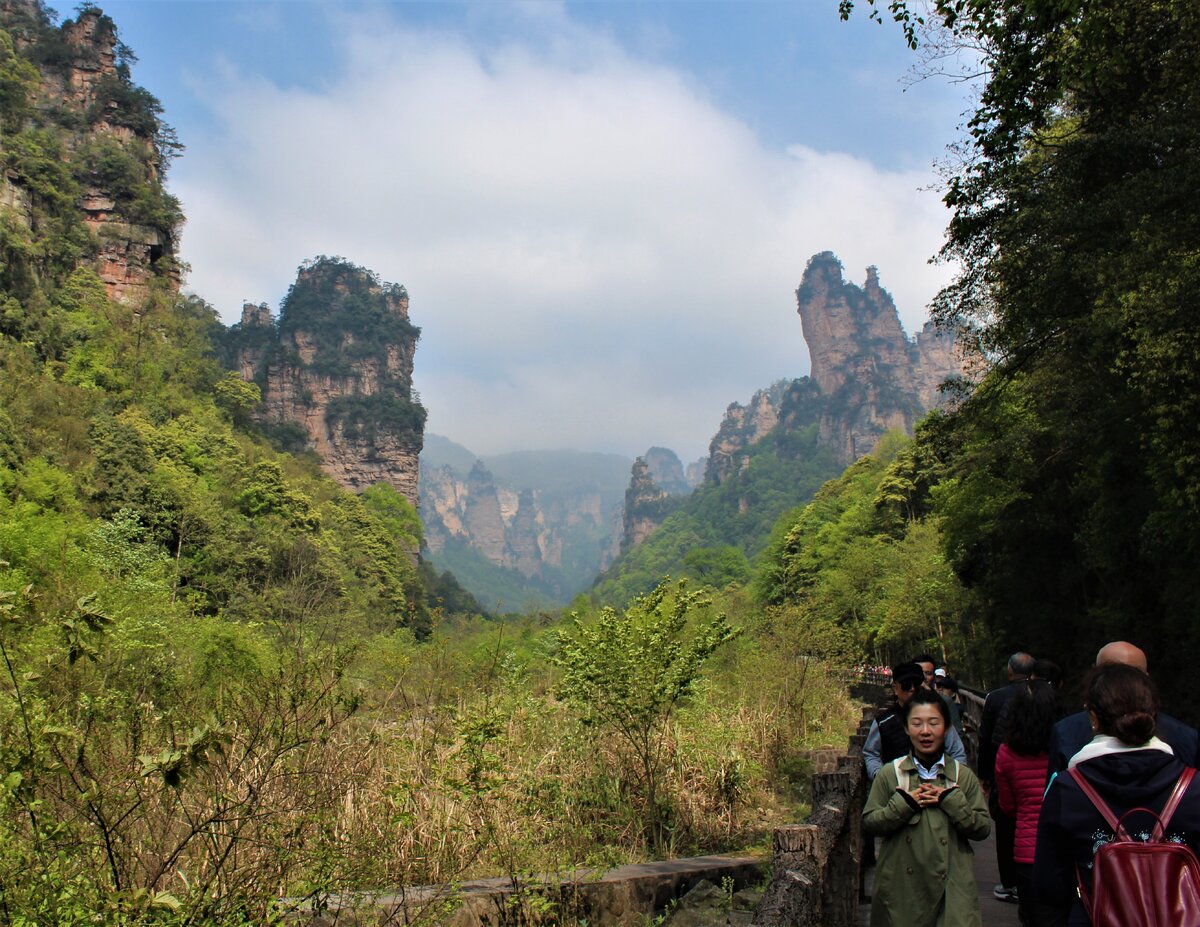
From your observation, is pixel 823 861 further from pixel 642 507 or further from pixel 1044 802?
pixel 642 507

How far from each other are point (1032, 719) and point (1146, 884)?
87.6 inches

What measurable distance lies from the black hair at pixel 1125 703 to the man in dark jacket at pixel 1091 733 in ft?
1.42

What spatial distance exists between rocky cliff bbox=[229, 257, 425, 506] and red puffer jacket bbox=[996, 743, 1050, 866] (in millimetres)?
85249

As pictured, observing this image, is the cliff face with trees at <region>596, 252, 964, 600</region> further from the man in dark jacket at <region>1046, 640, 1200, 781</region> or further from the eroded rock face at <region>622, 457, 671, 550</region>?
the man in dark jacket at <region>1046, 640, 1200, 781</region>

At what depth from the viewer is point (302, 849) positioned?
394 cm

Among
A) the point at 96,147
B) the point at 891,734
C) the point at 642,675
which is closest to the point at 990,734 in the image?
the point at 891,734

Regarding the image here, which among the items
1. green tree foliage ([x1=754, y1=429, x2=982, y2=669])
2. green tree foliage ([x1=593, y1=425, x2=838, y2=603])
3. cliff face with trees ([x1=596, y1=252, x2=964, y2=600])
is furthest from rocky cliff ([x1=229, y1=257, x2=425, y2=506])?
green tree foliage ([x1=754, y1=429, x2=982, y2=669])

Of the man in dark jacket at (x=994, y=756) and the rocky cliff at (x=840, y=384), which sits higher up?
the rocky cliff at (x=840, y=384)

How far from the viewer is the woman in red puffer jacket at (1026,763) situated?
4117 millimetres

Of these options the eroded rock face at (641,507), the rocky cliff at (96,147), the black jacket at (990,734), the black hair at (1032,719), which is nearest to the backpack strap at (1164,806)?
the black hair at (1032,719)

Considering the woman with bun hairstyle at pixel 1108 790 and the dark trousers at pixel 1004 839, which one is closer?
the woman with bun hairstyle at pixel 1108 790

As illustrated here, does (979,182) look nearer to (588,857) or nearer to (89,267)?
(588,857)

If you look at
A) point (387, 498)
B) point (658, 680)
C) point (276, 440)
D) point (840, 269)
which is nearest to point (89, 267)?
point (276, 440)

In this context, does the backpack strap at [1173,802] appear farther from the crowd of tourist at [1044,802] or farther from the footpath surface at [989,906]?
the footpath surface at [989,906]
